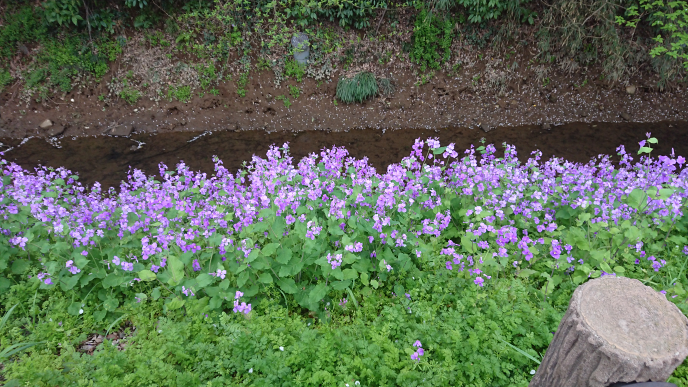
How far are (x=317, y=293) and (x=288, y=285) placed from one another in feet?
0.78

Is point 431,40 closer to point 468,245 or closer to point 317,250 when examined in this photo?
point 468,245

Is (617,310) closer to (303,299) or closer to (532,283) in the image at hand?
(532,283)

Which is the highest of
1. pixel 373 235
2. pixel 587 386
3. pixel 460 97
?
pixel 587 386

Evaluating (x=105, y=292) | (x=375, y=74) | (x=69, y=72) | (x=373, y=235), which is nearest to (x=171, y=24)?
(x=69, y=72)

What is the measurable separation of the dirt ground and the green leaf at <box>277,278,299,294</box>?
5689 mm

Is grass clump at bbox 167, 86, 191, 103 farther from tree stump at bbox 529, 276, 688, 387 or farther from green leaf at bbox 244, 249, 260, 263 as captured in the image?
tree stump at bbox 529, 276, 688, 387

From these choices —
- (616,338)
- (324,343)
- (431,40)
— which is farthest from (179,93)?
(616,338)

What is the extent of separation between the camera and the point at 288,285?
277 centimetres

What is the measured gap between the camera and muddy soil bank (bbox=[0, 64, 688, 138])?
7.95m

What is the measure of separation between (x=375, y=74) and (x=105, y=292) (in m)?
6.95

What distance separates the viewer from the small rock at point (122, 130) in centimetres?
772

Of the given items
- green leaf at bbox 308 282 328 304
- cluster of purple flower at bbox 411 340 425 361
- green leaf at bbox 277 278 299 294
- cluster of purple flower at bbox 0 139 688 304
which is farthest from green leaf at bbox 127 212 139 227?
cluster of purple flower at bbox 411 340 425 361

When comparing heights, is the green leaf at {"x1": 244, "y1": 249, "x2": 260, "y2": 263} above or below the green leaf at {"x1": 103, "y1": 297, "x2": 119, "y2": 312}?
above

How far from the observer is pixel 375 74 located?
8477 mm
